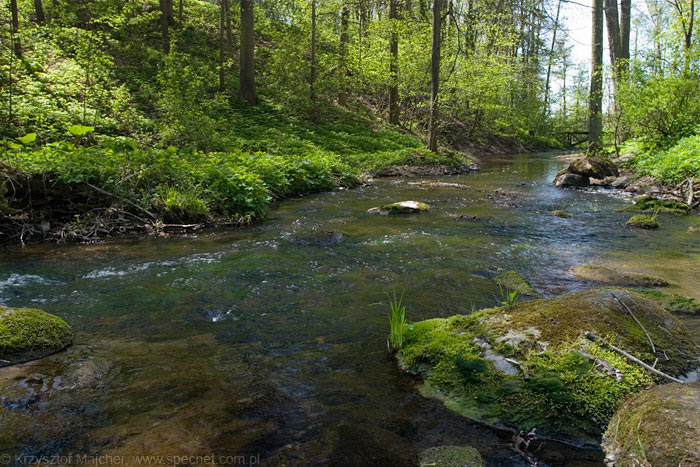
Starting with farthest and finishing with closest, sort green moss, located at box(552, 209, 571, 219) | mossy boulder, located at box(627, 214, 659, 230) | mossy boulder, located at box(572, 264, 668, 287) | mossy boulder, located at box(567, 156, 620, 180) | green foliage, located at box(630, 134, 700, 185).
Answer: mossy boulder, located at box(567, 156, 620, 180)
green foliage, located at box(630, 134, 700, 185)
green moss, located at box(552, 209, 571, 219)
mossy boulder, located at box(627, 214, 659, 230)
mossy boulder, located at box(572, 264, 668, 287)

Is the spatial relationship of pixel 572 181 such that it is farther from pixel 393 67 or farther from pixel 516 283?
pixel 393 67

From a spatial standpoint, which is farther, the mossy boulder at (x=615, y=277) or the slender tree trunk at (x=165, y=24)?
the slender tree trunk at (x=165, y=24)

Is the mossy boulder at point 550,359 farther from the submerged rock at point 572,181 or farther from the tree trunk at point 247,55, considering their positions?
the tree trunk at point 247,55

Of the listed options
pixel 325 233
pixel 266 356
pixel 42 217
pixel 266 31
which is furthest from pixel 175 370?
pixel 266 31

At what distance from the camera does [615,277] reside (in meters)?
5.73

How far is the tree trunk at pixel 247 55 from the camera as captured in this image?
66.8ft

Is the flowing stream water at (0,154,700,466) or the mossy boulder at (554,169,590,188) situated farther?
the mossy boulder at (554,169,590,188)

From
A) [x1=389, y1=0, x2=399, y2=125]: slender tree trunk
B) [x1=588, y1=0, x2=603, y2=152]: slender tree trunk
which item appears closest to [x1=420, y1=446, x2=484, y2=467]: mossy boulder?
[x1=588, y1=0, x2=603, y2=152]: slender tree trunk

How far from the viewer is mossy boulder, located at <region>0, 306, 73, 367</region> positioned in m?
3.54

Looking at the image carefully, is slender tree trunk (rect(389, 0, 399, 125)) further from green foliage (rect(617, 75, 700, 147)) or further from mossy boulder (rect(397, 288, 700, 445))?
mossy boulder (rect(397, 288, 700, 445))

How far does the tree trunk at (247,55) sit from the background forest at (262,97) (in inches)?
2.8

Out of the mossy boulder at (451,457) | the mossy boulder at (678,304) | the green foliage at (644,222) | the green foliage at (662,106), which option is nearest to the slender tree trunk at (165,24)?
the green foliage at (662,106)

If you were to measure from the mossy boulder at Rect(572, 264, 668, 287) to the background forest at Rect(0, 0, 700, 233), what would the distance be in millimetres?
5770

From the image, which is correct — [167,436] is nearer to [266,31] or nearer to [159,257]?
[159,257]
